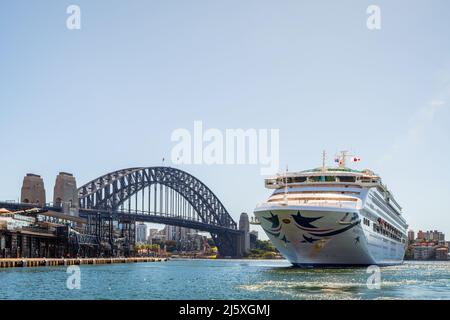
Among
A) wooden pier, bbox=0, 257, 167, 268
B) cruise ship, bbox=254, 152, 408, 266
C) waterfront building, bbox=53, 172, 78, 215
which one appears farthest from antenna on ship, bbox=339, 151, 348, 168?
waterfront building, bbox=53, 172, 78, 215

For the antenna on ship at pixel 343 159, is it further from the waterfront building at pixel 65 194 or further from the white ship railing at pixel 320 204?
the waterfront building at pixel 65 194

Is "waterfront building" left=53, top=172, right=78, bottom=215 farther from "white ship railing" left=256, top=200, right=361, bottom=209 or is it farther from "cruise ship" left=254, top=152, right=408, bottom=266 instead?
"white ship railing" left=256, top=200, right=361, bottom=209

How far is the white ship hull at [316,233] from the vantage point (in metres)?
58.5

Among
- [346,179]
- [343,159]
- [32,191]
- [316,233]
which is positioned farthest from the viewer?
[32,191]

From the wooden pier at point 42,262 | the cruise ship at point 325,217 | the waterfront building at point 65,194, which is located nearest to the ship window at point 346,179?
the cruise ship at point 325,217

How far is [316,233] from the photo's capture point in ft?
192

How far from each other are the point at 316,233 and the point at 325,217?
1683 mm

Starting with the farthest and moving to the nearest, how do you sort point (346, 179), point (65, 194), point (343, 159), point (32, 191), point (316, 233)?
1. point (65, 194)
2. point (32, 191)
3. point (343, 159)
4. point (346, 179)
5. point (316, 233)

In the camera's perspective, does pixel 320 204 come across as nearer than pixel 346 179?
Yes

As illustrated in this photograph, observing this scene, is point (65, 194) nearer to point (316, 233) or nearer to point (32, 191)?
point (32, 191)

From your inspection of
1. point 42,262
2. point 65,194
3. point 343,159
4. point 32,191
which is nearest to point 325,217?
point 343,159

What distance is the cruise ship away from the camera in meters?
58.7
